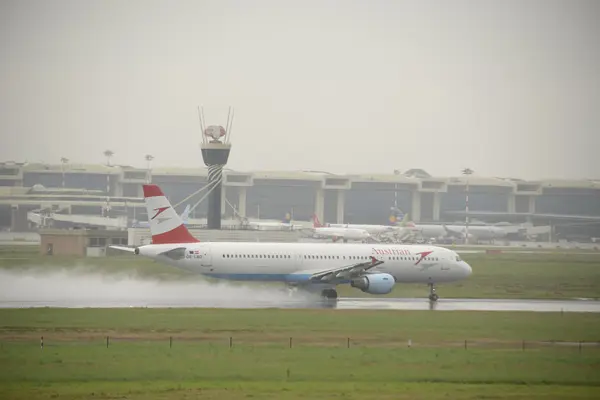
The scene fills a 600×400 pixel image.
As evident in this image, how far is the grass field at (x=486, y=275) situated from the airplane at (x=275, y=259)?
4211mm

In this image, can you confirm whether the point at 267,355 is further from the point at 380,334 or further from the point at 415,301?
the point at 415,301

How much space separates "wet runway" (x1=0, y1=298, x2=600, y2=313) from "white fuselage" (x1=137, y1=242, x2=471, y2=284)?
8.43 ft

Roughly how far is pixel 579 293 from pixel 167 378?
5709 centimetres

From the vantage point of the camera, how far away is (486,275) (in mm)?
107562

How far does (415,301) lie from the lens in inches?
3216

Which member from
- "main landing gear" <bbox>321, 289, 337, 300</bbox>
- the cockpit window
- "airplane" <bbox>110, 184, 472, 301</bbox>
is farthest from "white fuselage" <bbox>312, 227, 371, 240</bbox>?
the cockpit window

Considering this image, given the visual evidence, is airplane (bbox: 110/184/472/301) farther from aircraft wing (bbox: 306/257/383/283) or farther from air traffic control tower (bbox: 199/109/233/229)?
air traffic control tower (bbox: 199/109/233/229)

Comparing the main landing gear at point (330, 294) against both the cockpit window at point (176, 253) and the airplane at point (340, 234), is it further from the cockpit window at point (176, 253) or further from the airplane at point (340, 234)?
the airplane at point (340, 234)

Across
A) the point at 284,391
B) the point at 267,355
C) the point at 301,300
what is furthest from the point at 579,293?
the point at 284,391

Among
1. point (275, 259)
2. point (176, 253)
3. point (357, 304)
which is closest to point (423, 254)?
point (357, 304)

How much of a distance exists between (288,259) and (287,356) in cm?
3131

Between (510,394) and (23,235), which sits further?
(23,235)

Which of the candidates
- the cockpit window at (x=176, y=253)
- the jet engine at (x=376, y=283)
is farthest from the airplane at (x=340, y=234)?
the cockpit window at (x=176, y=253)

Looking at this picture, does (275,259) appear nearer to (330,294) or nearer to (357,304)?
(330,294)
